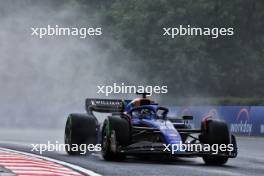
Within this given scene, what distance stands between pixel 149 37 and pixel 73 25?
4.14 m

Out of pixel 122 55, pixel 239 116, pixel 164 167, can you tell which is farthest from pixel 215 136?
pixel 122 55

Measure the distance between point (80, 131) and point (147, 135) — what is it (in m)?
1.46

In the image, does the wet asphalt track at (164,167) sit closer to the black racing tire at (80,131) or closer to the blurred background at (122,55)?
the black racing tire at (80,131)

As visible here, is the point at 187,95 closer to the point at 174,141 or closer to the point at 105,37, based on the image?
the point at 105,37

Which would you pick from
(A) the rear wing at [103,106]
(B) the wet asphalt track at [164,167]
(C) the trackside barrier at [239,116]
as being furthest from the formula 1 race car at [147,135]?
(C) the trackside barrier at [239,116]

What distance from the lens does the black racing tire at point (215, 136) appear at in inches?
511

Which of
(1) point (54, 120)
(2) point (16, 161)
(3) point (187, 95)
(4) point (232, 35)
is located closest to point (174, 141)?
(2) point (16, 161)

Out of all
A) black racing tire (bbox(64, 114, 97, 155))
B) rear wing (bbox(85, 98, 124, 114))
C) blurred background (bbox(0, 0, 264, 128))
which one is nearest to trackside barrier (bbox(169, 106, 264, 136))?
blurred background (bbox(0, 0, 264, 128))

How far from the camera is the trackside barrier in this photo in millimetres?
25047

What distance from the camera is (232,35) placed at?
45531 mm

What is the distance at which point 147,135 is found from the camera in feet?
44.4

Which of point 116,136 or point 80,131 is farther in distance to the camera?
point 80,131

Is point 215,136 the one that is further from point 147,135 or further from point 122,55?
point 122,55

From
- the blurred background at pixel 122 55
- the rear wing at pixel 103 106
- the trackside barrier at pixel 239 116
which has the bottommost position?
the rear wing at pixel 103 106
